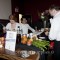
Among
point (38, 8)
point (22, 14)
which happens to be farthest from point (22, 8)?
point (38, 8)

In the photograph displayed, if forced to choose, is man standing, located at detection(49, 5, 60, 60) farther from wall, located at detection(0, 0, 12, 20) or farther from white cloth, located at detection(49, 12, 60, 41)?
wall, located at detection(0, 0, 12, 20)

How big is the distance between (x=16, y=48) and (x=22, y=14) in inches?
204

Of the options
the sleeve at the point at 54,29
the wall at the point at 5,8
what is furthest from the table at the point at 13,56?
the wall at the point at 5,8

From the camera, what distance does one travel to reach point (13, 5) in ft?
21.4

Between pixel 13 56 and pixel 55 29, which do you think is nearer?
pixel 13 56

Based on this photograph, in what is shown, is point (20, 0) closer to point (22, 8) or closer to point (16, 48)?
point (22, 8)

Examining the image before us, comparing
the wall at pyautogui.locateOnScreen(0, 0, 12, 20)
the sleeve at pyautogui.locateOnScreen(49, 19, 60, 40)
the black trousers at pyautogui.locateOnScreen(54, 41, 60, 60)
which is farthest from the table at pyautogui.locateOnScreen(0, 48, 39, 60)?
the wall at pyautogui.locateOnScreen(0, 0, 12, 20)

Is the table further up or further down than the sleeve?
further down

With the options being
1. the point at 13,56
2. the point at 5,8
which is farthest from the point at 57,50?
the point at 5,8

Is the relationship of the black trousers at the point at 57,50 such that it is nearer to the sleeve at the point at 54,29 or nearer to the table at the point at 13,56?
the sleeve at the point at 54,29

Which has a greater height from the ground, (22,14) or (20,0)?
(20,0)

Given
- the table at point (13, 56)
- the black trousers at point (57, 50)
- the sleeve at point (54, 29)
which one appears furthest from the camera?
the black trousers at point (57, 50)

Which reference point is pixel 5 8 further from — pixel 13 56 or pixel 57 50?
pixel 13 56

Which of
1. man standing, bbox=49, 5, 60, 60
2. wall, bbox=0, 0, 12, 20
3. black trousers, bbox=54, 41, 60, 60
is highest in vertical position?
wall, bbox=0, 0, 12, 20
